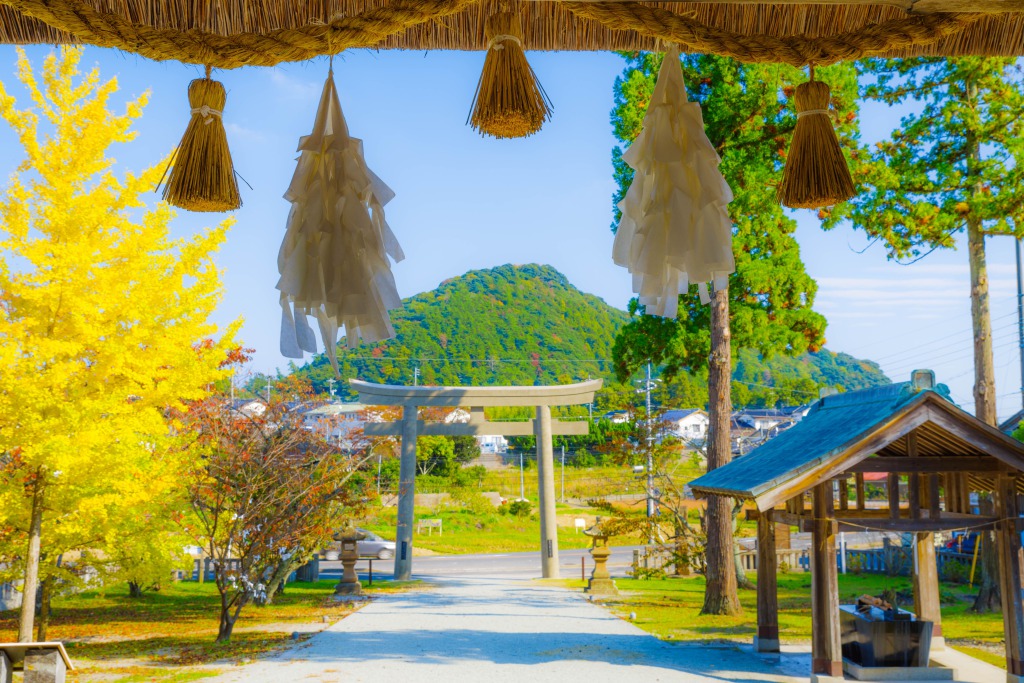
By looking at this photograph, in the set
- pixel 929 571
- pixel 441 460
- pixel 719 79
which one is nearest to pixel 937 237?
pixel 719 79

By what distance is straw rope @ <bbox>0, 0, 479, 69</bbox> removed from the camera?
1500 millimetres

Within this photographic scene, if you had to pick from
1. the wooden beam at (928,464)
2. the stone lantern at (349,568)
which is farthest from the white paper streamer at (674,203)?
the stone lantern at (349,568)

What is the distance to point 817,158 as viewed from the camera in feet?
5.68

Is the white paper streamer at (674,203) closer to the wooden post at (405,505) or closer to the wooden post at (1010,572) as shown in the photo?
the wooden post at (1010,572)

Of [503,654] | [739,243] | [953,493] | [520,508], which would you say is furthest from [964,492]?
[520,508]

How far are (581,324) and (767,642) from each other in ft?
99.5

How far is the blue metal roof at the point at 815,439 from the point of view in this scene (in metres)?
5.45

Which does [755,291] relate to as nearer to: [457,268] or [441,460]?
[441,460]

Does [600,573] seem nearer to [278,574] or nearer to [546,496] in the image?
[546,496]

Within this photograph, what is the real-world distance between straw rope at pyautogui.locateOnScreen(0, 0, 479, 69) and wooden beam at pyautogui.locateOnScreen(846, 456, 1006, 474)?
4.97m

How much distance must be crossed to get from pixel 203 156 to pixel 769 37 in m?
1.14

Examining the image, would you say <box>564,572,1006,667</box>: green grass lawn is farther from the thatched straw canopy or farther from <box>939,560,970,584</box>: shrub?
the thatched straw canopy

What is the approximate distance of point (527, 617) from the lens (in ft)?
30.7

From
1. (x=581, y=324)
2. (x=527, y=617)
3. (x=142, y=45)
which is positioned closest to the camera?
(x=142, y=45)
